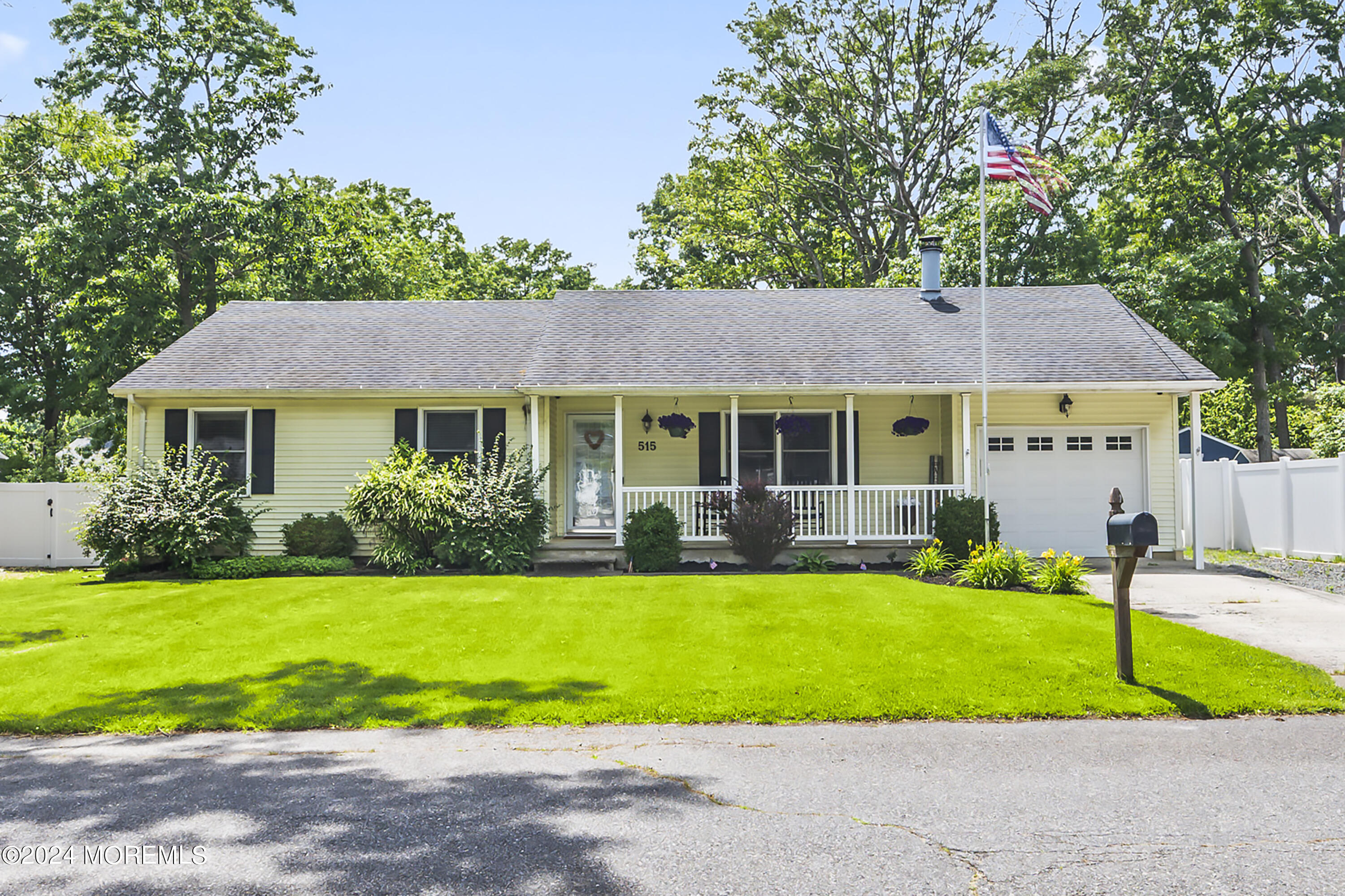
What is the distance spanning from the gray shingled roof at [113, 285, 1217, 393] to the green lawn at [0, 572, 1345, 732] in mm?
4095

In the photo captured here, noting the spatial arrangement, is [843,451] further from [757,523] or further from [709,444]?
[757,523]

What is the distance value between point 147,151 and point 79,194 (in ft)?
9.79

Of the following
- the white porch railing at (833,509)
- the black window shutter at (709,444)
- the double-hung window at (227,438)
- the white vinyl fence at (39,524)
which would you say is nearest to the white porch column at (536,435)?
the white porch railing at (833,509)

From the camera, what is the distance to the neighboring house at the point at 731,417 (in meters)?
13.7

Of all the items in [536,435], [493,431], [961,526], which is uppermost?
[493,431]

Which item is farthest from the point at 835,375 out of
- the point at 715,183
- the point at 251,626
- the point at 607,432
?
the point at 715,183

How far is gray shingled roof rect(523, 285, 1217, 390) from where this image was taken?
13.8 m

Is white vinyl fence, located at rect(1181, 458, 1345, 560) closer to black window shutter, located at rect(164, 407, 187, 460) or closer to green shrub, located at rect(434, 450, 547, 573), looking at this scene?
green shrub, located at rect(434, 450, 547, 573)

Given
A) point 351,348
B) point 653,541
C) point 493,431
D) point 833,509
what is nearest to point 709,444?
point 833,509

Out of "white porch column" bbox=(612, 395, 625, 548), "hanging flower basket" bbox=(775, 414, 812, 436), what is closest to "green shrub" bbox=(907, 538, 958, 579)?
"hanging flower basket" bbox=(775, 414, 812, 436)

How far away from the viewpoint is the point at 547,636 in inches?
333

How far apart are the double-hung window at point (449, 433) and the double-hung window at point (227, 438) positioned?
2.91 m

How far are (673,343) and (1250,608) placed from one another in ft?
29.6

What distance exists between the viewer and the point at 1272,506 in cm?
1495
